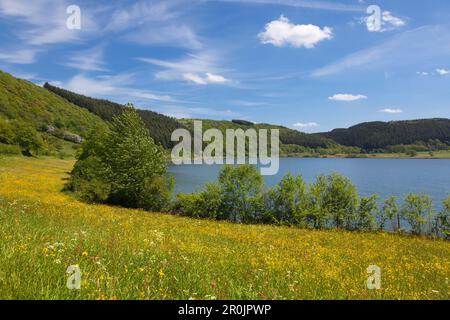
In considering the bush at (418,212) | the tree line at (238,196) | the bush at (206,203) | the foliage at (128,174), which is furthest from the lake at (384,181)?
the foliage at (128,174)

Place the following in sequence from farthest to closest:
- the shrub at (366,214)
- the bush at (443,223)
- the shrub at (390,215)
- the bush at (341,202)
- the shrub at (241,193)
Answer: the shrub at (241,193)
the bush at (341,202)
the shrub at (366,214)
the shrub at (390,215)
the bush at (443,223)

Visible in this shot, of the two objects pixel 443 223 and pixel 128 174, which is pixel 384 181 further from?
pixel 128 174

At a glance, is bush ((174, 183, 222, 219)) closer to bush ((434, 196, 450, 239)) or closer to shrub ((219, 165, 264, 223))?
shrub ((219, 165, 264, 223))

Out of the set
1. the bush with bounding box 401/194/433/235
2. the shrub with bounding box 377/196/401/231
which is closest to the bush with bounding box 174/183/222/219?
the shrub with bounding box 377/196/401/231

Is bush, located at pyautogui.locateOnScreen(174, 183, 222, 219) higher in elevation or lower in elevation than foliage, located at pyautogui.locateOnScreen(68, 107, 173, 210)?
lower

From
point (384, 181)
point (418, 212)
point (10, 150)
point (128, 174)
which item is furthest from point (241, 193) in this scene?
point (10, 150)

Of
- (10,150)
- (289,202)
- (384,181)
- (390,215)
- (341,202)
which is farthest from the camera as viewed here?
(384,181)

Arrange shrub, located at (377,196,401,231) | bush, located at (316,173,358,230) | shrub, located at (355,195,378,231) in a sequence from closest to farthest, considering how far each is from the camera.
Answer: shrub, located at (377,196,401,231), shrub, located at (355,195,378,231), bush, located at (316,173,358,230)

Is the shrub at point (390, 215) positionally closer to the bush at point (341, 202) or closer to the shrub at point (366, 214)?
the shrub at point (366, 214)

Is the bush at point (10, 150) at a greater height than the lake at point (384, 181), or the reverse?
the bush at point (10, 150)

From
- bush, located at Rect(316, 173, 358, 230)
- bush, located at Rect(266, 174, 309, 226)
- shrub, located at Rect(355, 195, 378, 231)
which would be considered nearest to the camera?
shrub, located at Rect(355, 195, 378, 231)

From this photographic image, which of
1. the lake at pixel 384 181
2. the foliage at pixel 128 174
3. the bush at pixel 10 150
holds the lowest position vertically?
the lake at pixel 384 181

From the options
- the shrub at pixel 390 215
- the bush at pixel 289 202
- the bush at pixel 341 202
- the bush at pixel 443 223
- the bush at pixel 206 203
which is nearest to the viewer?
the bush at pixel 443 223
